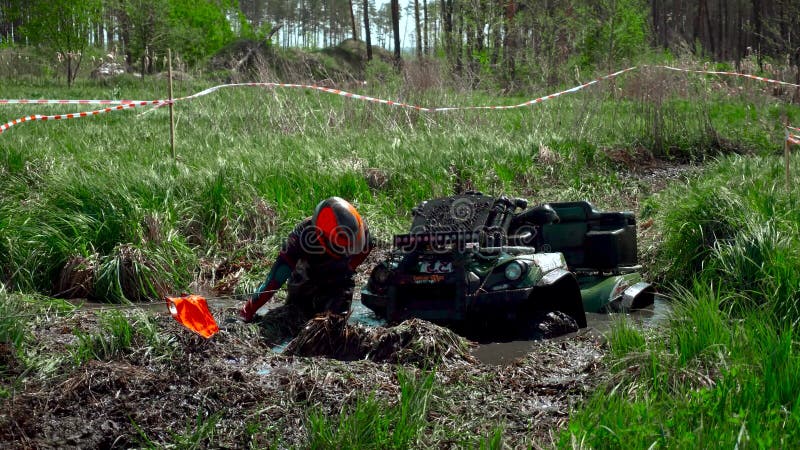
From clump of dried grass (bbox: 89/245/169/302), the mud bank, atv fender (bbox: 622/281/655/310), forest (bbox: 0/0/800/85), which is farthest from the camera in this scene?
forest (bbox: 0/0/800/85)

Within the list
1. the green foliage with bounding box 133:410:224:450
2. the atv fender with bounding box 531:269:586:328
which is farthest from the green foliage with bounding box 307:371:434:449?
the atv fender with bounding box 531:269:586:328

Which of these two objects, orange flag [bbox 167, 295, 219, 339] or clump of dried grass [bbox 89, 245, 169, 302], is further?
clump of dried grass [bbox 89, 245, 169, 302]

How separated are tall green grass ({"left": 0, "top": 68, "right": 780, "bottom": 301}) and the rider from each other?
214 centimetres

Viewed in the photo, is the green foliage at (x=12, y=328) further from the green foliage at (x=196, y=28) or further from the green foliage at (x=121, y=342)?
the green foliage at (x=196, y=28)

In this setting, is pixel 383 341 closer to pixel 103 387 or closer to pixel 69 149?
pixel 103 387

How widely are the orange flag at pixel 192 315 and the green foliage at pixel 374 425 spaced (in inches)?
54.9

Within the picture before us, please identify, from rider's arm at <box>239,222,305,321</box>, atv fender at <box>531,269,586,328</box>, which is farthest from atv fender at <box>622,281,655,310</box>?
rider's arm at <box>239,222,305,321</box>

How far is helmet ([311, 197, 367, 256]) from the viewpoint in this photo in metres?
6.36

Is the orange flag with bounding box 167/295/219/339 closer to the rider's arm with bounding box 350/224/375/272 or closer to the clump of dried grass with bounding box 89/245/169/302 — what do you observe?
the rider's arm with bounding box 350/224/375/272

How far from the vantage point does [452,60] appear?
1717cm

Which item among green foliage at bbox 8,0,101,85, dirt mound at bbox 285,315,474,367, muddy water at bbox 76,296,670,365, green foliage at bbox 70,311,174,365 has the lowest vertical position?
muddy water at bbox 76,296,670,365

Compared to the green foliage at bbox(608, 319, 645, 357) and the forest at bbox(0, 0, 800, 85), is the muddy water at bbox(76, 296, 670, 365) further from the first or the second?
the forest at bbox(0, 0, 800, 85)

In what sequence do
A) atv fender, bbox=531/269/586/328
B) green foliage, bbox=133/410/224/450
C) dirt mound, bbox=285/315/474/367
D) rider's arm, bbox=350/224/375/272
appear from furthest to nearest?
atv fender, bbox=531/269/586/328 < rider's arm, bbox=350/224/375/272 < dirt mound, bbox=285/315/474/367 < green foliage, bbox=133/410/224/450

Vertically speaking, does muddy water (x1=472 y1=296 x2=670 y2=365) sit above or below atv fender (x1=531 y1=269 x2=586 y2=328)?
below
